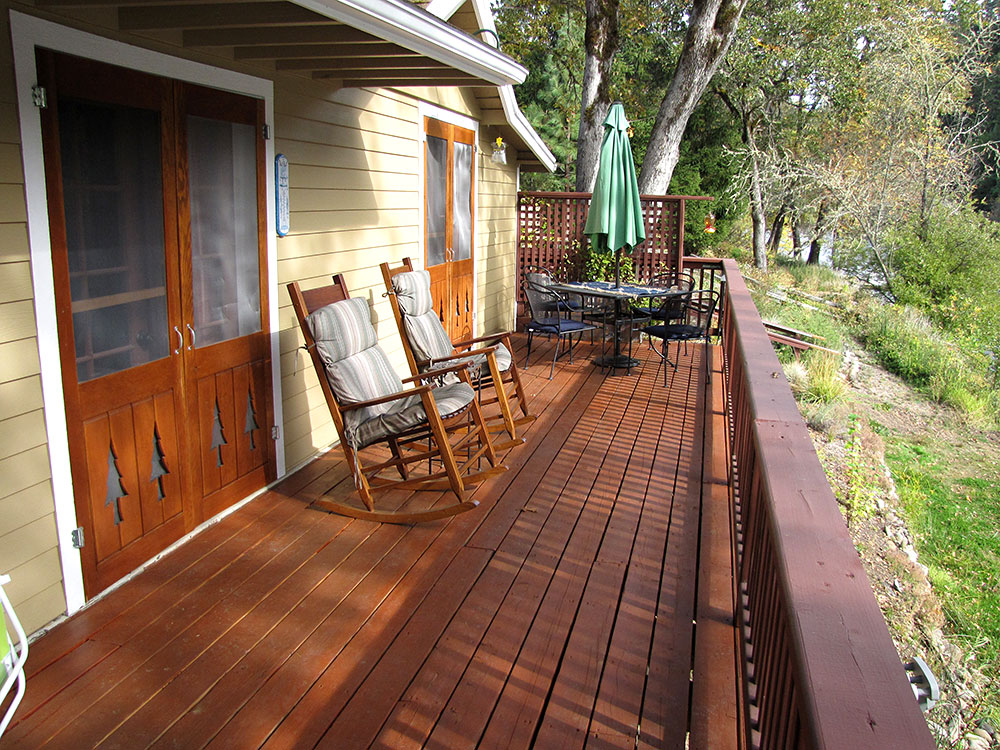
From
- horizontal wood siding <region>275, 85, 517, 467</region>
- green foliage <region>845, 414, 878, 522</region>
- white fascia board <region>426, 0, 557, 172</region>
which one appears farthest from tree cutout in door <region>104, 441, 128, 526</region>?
green foliage <region>845, 414, 878, 522</region>

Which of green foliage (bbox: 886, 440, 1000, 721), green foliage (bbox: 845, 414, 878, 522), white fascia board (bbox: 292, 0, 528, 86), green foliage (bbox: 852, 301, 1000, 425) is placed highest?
white fascia board (bbox: 292, 0, 528, 86)

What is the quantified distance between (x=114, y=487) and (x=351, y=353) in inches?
53.4

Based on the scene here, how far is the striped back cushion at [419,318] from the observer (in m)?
4.86

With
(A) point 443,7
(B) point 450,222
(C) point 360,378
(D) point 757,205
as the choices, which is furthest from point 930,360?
(C) point 360,378

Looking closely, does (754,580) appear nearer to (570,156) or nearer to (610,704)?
(610,704)

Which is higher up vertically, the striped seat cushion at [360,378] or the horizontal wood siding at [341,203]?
the horizontal wood siding at [341,203]

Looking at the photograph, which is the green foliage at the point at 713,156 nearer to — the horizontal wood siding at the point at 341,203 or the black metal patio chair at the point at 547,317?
the black metal patio chair at the point at 547,317

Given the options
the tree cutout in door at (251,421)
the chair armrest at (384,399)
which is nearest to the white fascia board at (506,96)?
the chair armrest at (384,399)

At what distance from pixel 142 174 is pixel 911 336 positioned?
11792 millimetres

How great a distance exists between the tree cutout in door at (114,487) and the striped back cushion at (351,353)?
1102 millimetres

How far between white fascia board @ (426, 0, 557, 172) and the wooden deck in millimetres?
2989

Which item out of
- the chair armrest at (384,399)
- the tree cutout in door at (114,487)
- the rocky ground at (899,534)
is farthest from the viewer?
the rocky ground at (899,534)

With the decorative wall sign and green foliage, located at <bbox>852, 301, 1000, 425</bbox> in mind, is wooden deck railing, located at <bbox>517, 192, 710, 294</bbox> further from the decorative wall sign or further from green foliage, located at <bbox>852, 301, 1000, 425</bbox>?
the decorative wall sign

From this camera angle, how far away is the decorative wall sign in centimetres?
407
